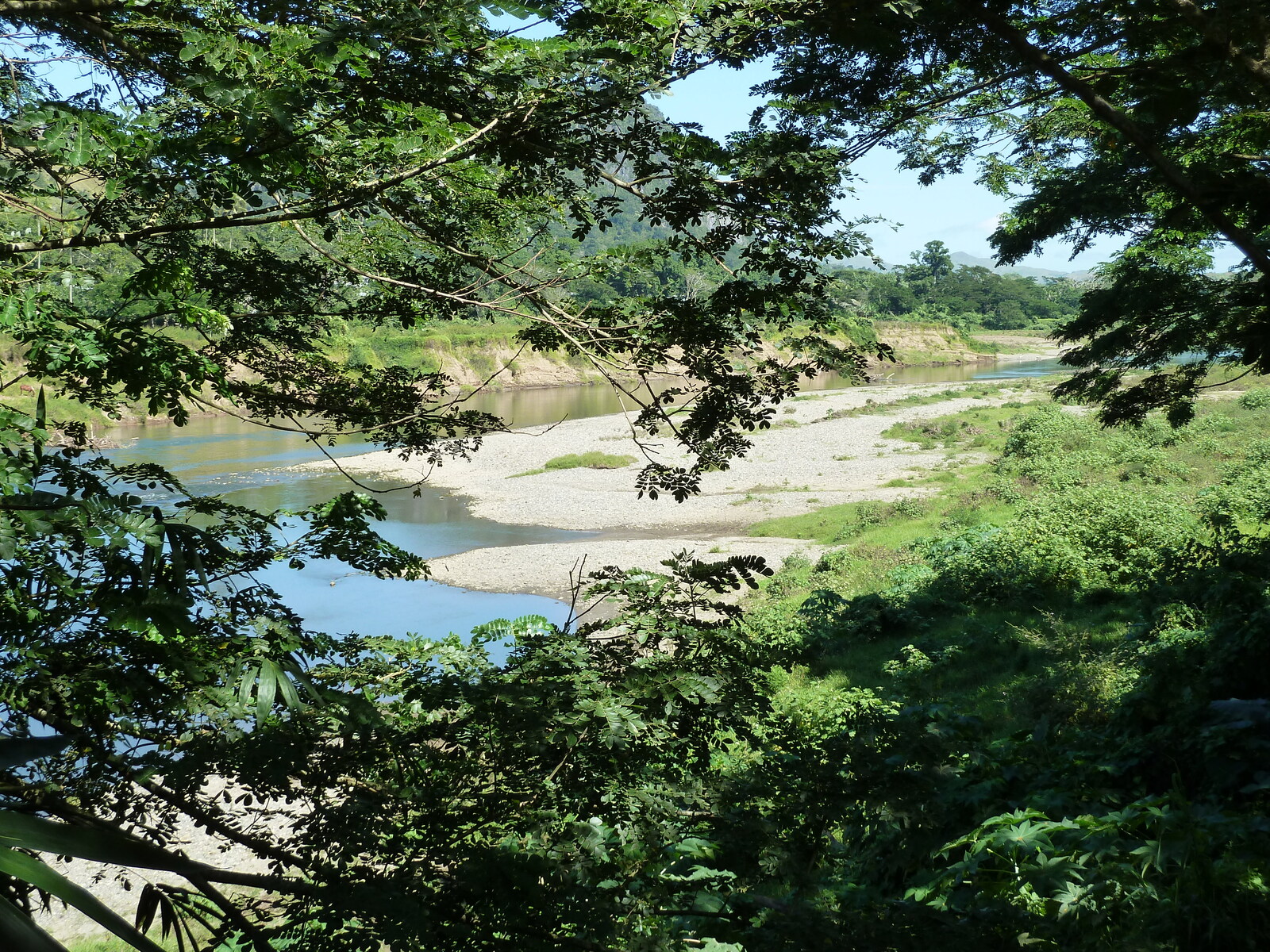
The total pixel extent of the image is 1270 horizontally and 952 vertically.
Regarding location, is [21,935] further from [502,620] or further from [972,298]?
[972,298]

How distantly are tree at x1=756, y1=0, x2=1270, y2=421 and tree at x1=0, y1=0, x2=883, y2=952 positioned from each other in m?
1.08

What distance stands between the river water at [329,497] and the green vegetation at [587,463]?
7.08 feet

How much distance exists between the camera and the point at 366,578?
15.1 meters

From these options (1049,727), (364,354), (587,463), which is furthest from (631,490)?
(1049,727)

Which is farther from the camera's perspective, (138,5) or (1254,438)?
(1254,438)

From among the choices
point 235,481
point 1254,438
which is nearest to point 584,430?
point 235,481

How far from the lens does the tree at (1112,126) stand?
300 cm

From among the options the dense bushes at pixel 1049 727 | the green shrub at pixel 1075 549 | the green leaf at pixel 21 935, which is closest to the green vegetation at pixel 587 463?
the dense bushes at pixel 1049 727

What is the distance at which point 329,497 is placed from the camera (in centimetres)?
1927

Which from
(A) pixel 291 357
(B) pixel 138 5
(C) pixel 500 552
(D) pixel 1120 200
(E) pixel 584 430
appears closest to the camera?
(B) pixel 138 5

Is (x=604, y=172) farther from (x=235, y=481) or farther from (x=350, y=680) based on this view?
(x=235, y=481)

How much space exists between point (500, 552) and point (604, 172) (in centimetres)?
1364

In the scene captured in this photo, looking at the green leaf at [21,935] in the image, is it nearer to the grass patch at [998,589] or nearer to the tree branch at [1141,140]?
the tree branch at [1141,140]

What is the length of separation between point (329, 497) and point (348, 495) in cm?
1665
